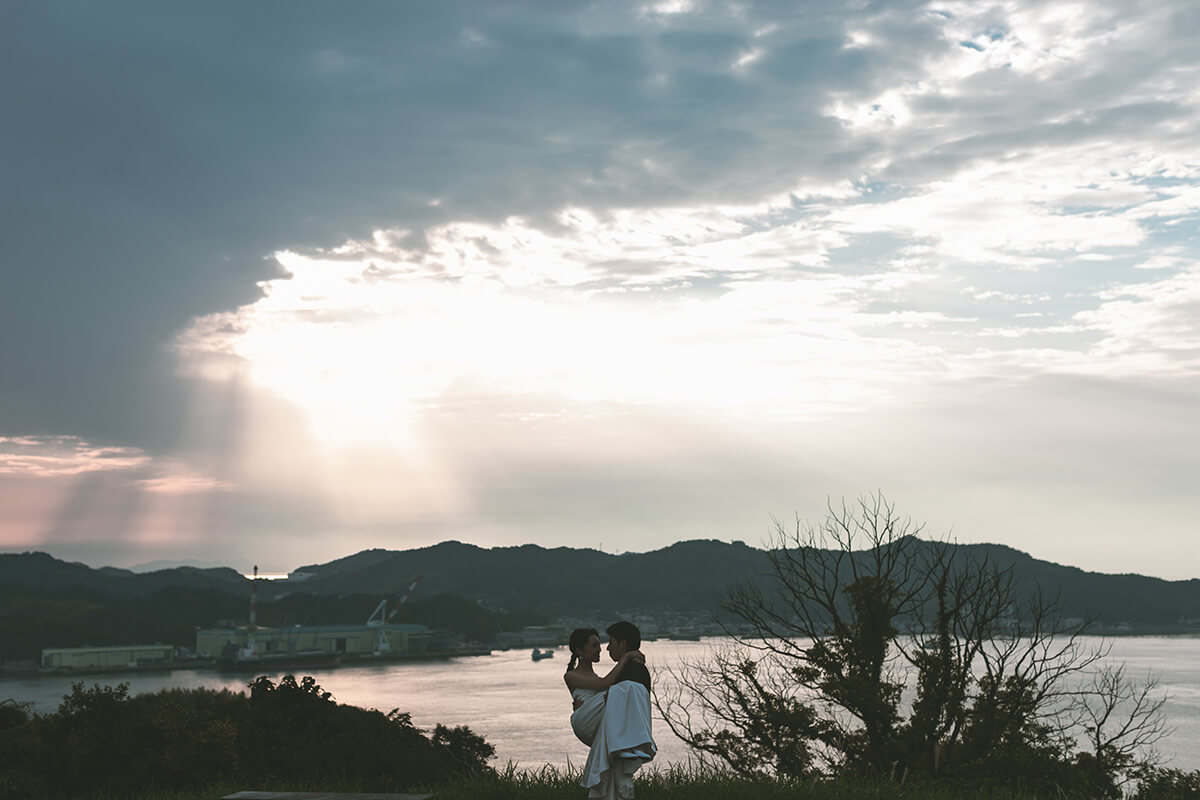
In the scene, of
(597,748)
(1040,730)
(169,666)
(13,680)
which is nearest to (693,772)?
(597,748)

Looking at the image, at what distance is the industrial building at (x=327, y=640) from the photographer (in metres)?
177

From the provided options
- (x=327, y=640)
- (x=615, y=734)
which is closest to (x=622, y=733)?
(x=615, y=734)

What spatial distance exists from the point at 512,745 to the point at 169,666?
119475mm

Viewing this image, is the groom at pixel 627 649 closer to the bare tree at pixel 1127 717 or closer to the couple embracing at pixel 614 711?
the couple embracing at pixel 614 711

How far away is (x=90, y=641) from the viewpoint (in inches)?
6629

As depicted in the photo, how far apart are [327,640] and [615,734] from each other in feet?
634

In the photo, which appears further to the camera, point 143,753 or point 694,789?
point 143,753

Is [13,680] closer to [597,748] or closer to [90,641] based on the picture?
[90,641]

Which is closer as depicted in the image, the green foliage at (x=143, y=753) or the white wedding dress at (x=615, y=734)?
the white wedding dress at (x=615, y=734)

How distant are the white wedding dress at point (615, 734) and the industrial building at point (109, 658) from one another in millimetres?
169898

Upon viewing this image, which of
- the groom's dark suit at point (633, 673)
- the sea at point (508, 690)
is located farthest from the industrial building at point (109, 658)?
the groom's dark suit at point (633, 673)

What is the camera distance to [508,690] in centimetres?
11019

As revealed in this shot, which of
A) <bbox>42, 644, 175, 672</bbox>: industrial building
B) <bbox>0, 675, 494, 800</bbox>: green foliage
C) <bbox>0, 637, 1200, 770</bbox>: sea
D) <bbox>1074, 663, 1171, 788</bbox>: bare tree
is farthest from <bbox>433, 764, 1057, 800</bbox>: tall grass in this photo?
<bbox>42, 644, 175, 672</bbox>: industrial building

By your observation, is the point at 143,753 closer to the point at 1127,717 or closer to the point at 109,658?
the point at 1127,717
